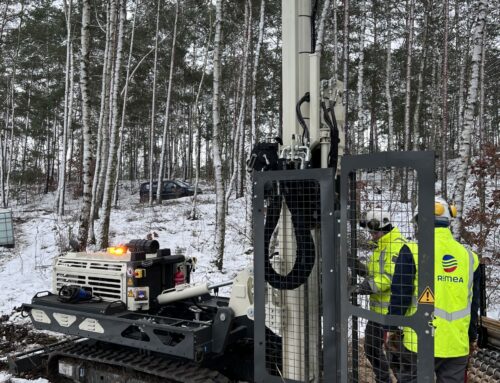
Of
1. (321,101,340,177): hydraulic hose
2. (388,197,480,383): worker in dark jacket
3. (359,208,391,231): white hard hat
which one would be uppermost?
(321,101,340,177): hydraulic hose

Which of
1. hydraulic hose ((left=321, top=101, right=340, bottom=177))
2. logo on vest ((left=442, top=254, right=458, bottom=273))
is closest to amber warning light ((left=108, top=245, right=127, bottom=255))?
hydraulic hose ((left=321, top=101, right=340, bottom=177))

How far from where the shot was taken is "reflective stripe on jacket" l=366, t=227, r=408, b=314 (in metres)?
3.67

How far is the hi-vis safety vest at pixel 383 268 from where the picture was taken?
12.0ft

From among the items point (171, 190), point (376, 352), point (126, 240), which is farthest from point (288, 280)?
point (171, 190)

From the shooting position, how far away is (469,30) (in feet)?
69.2

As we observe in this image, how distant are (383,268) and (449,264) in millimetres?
484

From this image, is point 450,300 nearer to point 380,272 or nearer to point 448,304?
point 448,304

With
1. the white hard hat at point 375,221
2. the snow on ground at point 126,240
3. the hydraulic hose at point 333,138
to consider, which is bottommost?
the snow on ground at point 126,240

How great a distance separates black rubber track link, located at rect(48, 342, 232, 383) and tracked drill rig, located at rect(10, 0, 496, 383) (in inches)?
0.6

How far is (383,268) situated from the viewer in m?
3.76

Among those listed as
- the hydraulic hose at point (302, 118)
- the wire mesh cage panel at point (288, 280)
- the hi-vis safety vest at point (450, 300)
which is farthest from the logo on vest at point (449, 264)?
the hydraulic hose at point (302, 118)

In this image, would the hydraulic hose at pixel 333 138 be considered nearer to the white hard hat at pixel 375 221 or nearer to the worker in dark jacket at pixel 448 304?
the white hard hat at pixel 375 221

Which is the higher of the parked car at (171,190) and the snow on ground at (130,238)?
the parked car at (171,190)

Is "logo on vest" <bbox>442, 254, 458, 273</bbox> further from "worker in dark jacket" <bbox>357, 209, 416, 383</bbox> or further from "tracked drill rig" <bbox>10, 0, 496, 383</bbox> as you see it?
"tracked drill rig" <bbox>10, 0, 496, 383</bbox>
